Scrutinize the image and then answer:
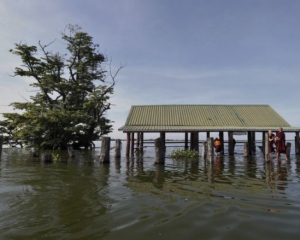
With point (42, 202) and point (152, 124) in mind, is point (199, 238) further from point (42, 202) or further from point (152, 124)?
point (152, 124)

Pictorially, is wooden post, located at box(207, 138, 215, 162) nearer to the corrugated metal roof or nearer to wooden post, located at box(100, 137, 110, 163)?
the corrugated metal roof

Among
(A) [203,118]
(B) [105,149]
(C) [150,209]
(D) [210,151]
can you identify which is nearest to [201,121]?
(A) [203,118]

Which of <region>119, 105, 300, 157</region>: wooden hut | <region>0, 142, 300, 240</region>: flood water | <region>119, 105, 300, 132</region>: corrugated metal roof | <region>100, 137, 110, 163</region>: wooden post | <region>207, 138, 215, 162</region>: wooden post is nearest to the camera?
<region>0, 142, 300, 240</region>: flood water

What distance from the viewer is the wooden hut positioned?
1994cm

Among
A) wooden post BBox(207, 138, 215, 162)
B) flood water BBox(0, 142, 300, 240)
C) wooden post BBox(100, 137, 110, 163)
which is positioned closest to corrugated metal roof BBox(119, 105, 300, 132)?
wooden post BBox(207, 138, 215, 162)

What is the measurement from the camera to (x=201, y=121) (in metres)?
22.2

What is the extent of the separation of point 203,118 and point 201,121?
698 mm

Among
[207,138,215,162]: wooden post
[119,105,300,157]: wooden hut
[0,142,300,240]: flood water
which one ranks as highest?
[119,105,300,157]: wooden hut

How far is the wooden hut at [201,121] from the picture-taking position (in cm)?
1994

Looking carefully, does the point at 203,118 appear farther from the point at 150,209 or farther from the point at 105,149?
the point at 150,209

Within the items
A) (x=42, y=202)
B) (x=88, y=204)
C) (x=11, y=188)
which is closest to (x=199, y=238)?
(x=88, y=204)

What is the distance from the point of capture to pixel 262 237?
13.0 ft

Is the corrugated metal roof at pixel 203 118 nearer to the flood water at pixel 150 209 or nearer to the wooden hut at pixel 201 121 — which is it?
the wooden hut at pixel 201 121

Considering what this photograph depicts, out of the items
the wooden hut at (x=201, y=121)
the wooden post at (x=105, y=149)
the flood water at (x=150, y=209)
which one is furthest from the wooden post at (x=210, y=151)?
the wooden post at (x=105, y=149)
